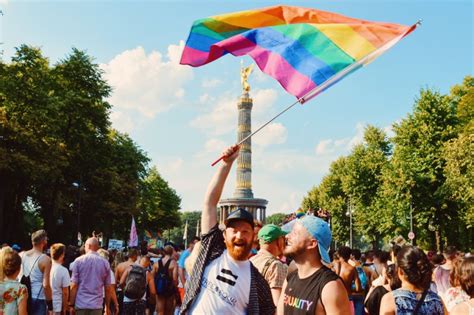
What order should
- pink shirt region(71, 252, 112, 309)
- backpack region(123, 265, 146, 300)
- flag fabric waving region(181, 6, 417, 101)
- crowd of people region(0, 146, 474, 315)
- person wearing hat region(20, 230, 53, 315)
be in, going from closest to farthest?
crowd of people region(0, 146, 474, 315), flag fabric waving region(181, 6, 417, 101), person wearing hat region(20, 230, 53, 315), pink shirt region(71, 252, 112, 309), backpack region(123, 265, 146, 300)

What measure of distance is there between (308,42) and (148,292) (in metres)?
8.17

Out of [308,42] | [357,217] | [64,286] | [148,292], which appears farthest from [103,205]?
[308,42]

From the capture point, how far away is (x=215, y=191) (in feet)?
14.8

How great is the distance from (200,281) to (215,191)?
79cm

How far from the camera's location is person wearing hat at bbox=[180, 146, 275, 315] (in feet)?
13.2

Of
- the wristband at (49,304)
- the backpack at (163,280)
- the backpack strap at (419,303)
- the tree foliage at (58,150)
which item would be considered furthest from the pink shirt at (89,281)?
the tree foliage at (58,150)

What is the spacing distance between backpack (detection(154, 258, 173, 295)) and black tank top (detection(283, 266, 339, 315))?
7.87 meters

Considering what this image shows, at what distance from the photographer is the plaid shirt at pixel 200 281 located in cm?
408

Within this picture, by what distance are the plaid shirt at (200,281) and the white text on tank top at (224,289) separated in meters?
0.04

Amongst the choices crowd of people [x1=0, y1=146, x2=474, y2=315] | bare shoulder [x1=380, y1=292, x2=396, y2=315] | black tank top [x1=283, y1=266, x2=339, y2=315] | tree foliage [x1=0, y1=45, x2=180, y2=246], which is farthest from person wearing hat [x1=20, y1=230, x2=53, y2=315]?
tree foliage [x1=0, y1=45, x2=180, y2=246]

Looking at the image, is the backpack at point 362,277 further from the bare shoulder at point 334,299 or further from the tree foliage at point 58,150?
the tree foliage at point 58,150

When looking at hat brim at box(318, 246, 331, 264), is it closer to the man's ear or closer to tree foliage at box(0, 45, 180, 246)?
the man's ear

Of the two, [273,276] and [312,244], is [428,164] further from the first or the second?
[312,244]

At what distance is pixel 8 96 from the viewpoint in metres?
32.3
